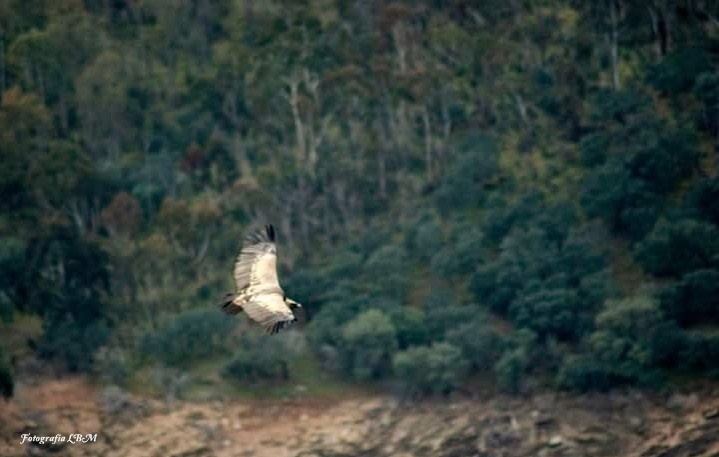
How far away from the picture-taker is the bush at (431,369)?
42188 mm

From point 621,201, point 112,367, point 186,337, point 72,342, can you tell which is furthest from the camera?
point 621,201

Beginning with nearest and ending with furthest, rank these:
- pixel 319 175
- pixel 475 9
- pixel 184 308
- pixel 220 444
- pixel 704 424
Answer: pixel 704 424
pixel 220 444
pixel 184 308
pixel 319 175
pixel 475 9

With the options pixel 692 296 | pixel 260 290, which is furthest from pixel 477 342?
pixel 260 290

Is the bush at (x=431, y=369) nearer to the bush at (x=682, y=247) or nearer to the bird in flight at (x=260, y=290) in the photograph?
the bush at (x=682, y=247)

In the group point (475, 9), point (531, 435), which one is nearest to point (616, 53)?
point (475, 9)

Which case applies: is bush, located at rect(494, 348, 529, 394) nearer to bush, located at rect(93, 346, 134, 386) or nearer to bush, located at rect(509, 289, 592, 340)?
bush, located at rect(509, 289, 592, 340)

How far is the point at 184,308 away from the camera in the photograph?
153ft

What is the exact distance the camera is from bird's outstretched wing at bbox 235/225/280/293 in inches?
1039

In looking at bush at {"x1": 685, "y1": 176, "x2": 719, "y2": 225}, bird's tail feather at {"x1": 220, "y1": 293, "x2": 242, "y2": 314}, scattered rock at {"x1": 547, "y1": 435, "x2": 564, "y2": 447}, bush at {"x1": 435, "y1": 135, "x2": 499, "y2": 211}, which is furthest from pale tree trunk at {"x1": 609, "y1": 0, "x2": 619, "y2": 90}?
bird's tail feather at {"x1": 220, "y1": 293, "x2": 242, "y2": 314}

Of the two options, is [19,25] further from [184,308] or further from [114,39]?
[184,308]

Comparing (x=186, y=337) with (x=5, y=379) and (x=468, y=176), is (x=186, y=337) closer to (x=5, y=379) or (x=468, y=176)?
(x=5, y=379)

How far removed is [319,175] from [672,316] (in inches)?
533

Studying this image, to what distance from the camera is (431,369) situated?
4219cm

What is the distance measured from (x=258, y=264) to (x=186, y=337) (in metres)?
18.4
